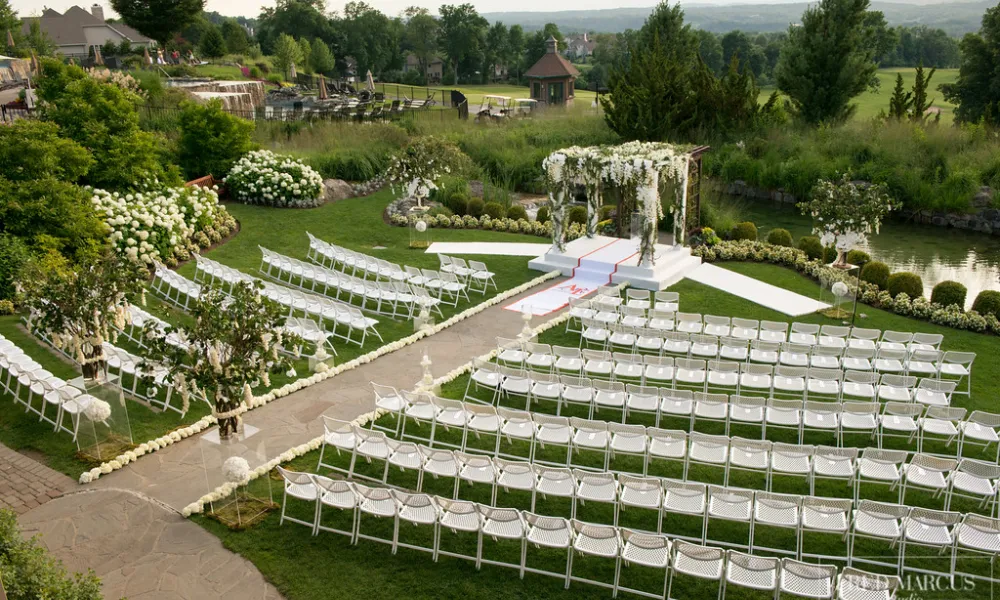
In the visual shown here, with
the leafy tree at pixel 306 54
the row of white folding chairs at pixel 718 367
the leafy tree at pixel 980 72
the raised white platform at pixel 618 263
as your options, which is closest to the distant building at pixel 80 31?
the leafy tree at pixel 306 54

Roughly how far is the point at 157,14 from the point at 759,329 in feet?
204

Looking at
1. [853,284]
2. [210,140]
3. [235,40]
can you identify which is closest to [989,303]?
[853,284]

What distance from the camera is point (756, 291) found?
19438mm

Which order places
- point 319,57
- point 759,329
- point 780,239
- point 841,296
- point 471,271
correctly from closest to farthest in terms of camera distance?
point 759,329 → point 841,296 → point 471,271 → point 780,239 → point 319,57

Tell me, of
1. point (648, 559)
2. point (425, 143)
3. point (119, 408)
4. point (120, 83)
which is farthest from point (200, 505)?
point (120, 83)

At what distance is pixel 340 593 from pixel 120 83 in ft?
98.3

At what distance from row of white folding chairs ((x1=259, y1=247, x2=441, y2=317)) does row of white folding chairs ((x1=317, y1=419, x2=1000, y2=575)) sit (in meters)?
6.59

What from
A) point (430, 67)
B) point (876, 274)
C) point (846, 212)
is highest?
point (430, 67)

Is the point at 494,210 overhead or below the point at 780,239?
overhead

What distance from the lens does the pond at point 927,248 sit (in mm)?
23297

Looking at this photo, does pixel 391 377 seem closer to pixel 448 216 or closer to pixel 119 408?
pixel 119 408

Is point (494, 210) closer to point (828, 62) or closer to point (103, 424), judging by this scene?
point (103, 424)

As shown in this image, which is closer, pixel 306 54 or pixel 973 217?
pixel 973 217

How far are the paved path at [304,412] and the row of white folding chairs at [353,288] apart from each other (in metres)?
1.36
